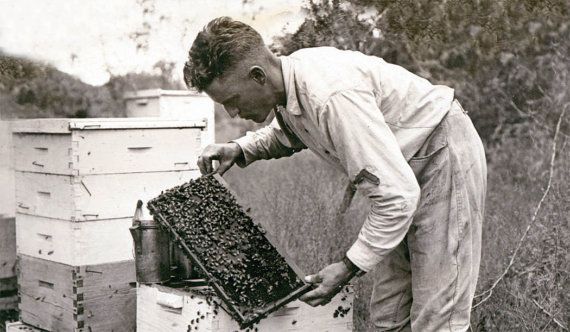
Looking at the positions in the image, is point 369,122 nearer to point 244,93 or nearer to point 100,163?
point 244,93

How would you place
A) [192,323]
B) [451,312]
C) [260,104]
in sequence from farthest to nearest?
1. [192,323]
2. [451,312]
3. [260,104]

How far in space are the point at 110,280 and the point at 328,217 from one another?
6.58 feet

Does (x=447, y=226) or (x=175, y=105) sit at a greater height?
(x=175, y=105)

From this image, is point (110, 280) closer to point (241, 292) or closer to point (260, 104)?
point (241, 292)

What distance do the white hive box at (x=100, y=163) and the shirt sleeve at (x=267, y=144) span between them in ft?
2.53

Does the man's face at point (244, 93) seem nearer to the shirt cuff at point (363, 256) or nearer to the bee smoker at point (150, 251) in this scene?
the shirt cuff at point (363, 256)

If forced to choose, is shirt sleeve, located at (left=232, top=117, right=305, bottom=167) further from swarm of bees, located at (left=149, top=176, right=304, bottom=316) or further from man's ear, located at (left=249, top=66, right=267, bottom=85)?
man's ear, located at (left=249, top=66, right=267, bottom=85)

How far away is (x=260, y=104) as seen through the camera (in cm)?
254

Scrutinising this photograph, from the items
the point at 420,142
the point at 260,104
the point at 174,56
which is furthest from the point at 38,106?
the point at 420,142

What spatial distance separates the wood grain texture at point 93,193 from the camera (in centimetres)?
382

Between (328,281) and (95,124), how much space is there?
6.40 ft

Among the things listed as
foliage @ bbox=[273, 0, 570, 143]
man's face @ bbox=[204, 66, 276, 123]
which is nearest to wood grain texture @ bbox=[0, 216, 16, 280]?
foliage @ bbox=[273, 0, 570, 143]

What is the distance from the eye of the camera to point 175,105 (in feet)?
Answer: 18.1

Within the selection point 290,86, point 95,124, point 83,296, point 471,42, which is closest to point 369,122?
point 290,86
